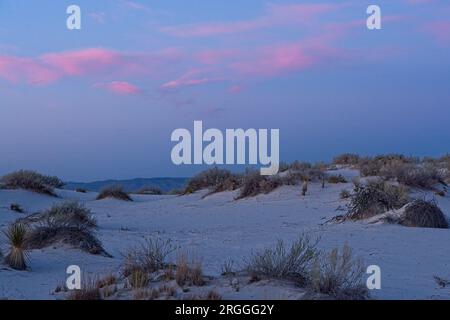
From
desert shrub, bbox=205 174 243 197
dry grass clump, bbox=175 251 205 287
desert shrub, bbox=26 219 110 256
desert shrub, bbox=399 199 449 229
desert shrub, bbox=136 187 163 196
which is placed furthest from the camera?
desert shrub, bbox=136 187 163 196

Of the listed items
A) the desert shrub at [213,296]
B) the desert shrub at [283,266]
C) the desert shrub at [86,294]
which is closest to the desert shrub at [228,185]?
the desert shrub at [283,266]

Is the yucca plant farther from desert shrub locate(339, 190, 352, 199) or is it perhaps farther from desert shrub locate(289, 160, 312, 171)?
desert shrub locate(289, 160, 312, 171)

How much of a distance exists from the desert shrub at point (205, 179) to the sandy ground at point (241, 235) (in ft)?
8.76

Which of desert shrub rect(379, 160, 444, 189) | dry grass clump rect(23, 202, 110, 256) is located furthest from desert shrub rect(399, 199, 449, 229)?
dry grass clump rect(23, 202, 110, 256)

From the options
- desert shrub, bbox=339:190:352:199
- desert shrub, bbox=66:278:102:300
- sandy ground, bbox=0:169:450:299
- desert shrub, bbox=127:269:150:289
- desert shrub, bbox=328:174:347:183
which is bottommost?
sandy ground, bbox=0:169:450:299

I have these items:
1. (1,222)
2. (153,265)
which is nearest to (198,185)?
(1,222)

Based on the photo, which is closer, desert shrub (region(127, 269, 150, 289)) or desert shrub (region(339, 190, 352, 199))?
desert shrub (region(127, 269, 150, 289))

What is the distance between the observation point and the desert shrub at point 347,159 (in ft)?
106

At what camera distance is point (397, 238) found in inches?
556

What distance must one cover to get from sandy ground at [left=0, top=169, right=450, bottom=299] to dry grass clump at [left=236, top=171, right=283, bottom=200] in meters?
0.48

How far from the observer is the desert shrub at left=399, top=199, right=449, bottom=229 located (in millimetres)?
15625

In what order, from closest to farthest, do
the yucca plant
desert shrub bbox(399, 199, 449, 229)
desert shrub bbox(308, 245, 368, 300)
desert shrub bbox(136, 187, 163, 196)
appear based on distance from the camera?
desert shrub bbox(308, 245, 368, 300) → the yucca plant → desert shrub bbox(399, 199, 449, 229) → desert shrub bbox(136, 187, 163, 196)

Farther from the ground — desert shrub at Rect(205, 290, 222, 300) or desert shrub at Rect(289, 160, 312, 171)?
desert shrub at Rect(289, 160, 312, 171)

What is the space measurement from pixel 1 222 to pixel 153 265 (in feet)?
31.5
